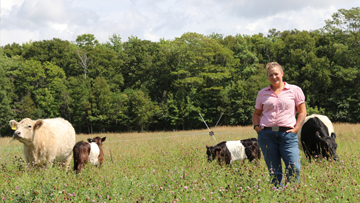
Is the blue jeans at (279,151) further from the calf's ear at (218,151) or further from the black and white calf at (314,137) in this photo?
the black and white calf at (314,137)

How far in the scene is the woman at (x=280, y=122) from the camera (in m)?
4.34

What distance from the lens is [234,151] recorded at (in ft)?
24.7

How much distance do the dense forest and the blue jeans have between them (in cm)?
3795

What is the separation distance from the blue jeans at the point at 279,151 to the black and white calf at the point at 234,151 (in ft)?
8.84

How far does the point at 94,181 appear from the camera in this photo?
4.91 metres

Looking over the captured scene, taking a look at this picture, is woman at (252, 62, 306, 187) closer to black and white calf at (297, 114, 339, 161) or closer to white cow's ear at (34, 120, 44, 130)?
black and white calf at (297, 114, 339, 161)

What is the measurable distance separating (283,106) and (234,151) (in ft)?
11.2

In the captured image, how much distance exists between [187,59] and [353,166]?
42474 mm

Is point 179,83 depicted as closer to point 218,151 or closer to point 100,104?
point 100,104

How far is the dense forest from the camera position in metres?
41.7

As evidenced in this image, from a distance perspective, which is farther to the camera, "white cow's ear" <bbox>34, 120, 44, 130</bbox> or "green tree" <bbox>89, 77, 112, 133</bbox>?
"green tree" <bbox>89, 77, 112, 133</bbox>

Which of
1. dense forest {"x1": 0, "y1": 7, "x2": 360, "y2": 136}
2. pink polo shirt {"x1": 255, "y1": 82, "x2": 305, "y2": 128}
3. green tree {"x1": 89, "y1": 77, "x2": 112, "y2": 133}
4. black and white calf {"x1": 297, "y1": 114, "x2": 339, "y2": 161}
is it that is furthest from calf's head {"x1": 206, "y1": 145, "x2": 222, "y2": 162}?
green tree {"x1": 89, "y1": 77, "x2": 112, "y2": 133}

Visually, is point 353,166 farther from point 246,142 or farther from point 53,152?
point 53,152

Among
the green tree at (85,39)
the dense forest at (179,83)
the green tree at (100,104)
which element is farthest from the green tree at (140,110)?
the green tree at (85,39)
